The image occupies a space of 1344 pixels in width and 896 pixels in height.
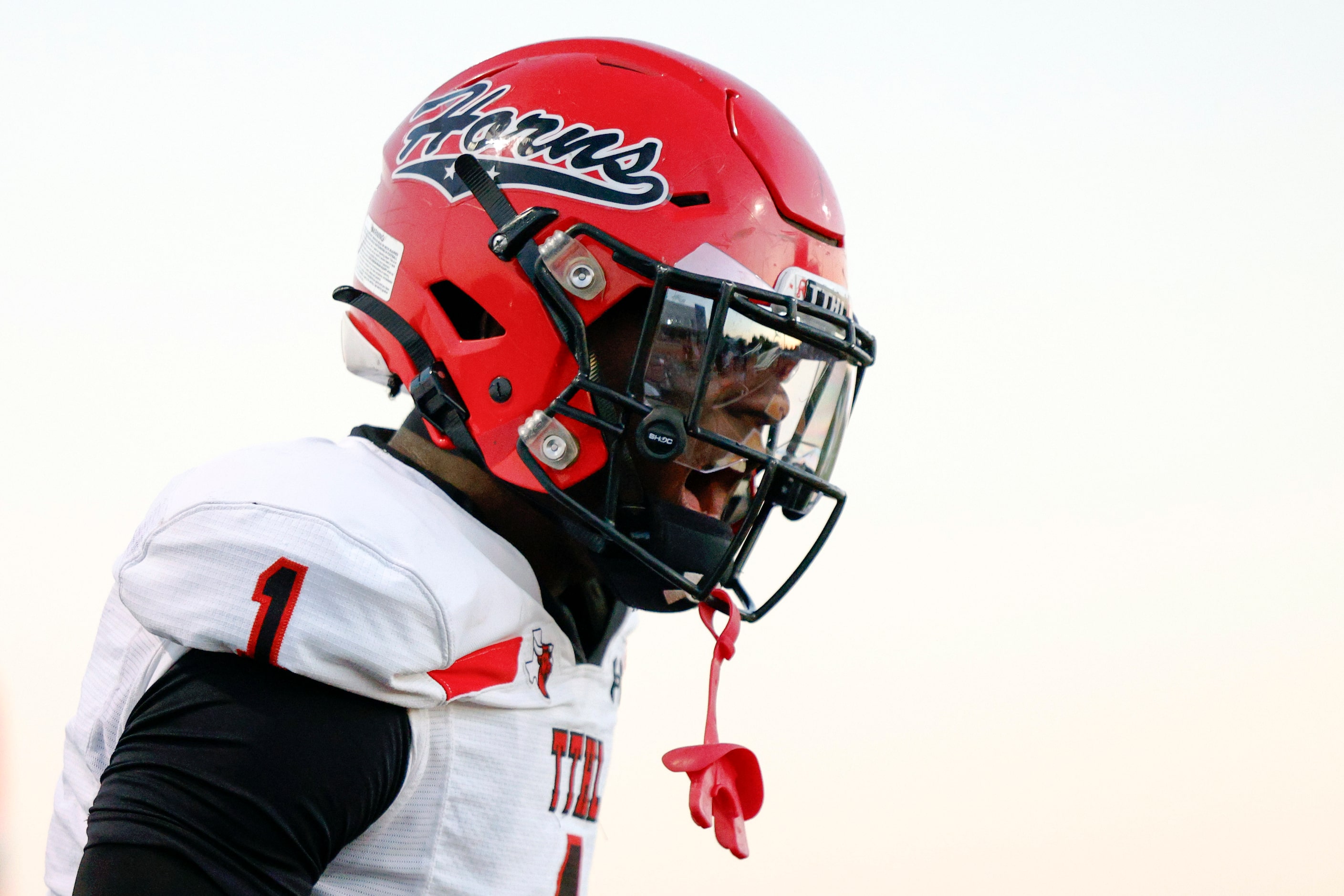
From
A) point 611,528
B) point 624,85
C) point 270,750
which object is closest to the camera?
point 270,750

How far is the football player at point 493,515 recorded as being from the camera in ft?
2.32

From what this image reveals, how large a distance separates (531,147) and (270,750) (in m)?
0.53

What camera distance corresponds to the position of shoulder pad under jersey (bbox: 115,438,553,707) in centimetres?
72

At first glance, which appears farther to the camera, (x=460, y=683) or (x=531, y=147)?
(x=531, y=147)

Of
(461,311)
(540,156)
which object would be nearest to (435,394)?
(461,311)

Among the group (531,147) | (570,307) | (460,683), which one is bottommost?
(460,683)

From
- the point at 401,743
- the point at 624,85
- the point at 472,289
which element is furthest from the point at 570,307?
the point at 401,743

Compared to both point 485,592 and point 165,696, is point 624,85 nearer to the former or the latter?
point 485,592

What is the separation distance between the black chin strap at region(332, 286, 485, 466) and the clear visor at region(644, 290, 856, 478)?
5.9 inches

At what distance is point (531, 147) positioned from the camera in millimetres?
983

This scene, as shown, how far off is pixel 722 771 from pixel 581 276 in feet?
1.35

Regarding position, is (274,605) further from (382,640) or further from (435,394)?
(435,394)

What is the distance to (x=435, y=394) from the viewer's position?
943 millimetres

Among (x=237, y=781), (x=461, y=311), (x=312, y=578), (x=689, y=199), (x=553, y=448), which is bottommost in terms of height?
(x=237, y=781)
